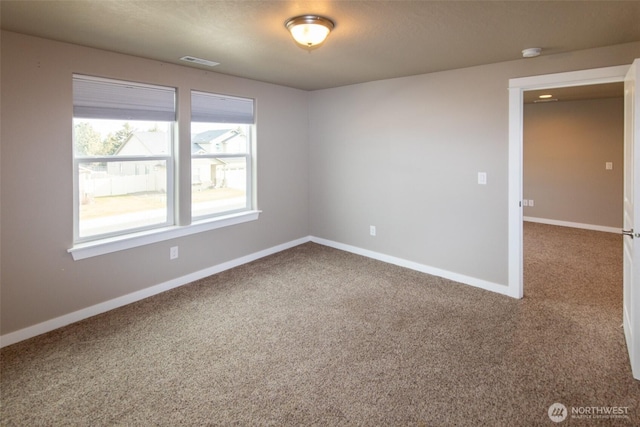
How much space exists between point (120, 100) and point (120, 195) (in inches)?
35.4

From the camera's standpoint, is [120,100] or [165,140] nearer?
[120,100]

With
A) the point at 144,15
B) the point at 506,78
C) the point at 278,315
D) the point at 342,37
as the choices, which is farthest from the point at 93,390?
the point at 506,78

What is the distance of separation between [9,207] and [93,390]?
62.1 inches

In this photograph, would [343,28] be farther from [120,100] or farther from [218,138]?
[218,138]

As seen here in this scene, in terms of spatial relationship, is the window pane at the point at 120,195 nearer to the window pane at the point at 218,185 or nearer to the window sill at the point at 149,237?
the window sill at the point at 149,237

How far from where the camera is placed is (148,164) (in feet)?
12.1

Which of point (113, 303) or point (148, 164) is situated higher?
point (148, 164)

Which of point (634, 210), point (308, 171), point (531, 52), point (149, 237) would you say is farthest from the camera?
point (308, 171)

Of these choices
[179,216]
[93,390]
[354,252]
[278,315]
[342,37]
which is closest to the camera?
[93,390]

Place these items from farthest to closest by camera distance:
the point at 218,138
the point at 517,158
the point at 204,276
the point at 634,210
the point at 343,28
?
the point at 218,138 → the point at 204,276 → the point at 517,158 → the point at 343,28 → the point at 634,210

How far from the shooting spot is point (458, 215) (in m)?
4.02

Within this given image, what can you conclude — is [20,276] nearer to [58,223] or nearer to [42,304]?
[42,304]

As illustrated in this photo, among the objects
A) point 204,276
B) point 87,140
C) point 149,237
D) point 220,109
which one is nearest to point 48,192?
point 87,140

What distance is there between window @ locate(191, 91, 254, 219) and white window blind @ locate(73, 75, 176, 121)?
1.11 ft
